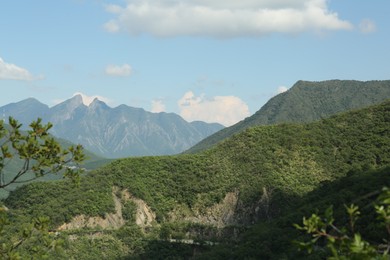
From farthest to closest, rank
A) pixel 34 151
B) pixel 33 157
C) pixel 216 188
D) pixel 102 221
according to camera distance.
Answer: pixel 216 188 → pixel 102 221 → pixel 33 157 → pixel 34 151

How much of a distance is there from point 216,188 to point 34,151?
81.9 meters

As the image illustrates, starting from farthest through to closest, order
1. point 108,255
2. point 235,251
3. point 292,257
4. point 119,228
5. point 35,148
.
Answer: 1. point 119,228
2. point 108,255
3. point 235,251
4. point 292,257
5. point 35,148

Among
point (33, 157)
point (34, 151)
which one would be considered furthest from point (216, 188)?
point (34, 151)

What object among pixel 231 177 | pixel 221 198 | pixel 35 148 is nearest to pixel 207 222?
pixel 221 198

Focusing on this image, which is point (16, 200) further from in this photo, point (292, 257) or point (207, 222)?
point (292, 257)

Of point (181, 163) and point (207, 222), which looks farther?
point (181, 163)

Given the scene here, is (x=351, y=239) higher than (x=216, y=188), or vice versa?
(x=351, y=239)

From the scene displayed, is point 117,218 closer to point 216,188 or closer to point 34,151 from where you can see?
point 216,188

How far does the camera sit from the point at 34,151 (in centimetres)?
982

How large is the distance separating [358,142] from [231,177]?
88.2ft

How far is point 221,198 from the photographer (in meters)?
87.6

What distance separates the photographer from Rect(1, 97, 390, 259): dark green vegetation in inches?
2832

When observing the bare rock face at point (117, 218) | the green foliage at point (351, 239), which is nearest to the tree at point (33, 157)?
the green foliage at point (351, 239)

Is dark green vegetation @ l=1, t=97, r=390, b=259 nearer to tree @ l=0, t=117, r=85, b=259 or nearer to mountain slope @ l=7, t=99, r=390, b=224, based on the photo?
mountain slope @ l=7, t=99, r=390, b=224
